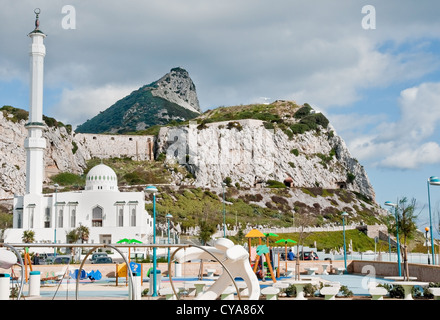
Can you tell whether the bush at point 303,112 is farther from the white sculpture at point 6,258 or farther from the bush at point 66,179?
the white sculpture at point 6,258

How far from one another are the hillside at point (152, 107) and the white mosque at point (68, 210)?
271ft

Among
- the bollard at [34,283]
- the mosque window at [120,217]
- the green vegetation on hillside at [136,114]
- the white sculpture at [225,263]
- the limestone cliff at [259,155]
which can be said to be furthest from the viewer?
the green vegetation on hillside at [136,114]

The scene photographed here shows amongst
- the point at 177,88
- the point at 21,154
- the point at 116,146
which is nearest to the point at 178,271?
the point at 21,154

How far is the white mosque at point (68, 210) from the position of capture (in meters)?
47.6

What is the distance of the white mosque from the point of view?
1874 inches

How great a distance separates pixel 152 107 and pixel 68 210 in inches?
3763

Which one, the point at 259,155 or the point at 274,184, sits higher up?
the point at 259,155

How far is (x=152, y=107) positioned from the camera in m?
144

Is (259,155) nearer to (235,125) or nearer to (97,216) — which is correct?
(235,125)

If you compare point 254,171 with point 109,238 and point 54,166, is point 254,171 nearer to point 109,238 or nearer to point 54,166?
point 54,166

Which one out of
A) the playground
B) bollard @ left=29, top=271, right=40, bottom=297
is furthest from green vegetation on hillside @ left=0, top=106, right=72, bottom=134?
bollard @ left=29, top=271, right=40, bottom=297

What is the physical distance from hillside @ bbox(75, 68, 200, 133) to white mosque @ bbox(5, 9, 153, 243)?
82.5 metres

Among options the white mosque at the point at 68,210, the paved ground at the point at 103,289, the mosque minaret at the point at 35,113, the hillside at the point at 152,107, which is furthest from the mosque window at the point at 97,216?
the hillside at the point at 152,107

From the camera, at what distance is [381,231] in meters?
63.4
